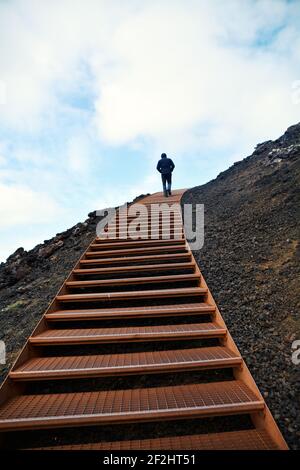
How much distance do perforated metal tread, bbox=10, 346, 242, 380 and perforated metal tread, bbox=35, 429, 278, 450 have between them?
1.90ft

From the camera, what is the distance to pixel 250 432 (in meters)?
2.11

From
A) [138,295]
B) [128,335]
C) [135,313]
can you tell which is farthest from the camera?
[138,295]

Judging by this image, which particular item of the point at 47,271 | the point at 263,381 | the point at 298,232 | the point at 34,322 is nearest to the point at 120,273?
the point at 34,322

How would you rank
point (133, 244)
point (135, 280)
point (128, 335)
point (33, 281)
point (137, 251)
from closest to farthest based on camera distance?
point (128, 335), point (135, 280), point (137, 251), point (33, 281), point (133, 244)

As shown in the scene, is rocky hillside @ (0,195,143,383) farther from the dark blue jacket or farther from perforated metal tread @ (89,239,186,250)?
the dark blue jacket

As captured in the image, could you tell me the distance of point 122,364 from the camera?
2.68 m

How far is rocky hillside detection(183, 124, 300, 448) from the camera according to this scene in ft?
7.89

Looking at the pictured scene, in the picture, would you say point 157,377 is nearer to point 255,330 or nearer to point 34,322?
point 255,330

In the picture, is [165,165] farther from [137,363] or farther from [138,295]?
[137,363]

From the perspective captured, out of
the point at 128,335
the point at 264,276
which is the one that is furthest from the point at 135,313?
the point at 264,276

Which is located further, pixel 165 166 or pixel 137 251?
pixel 165 166

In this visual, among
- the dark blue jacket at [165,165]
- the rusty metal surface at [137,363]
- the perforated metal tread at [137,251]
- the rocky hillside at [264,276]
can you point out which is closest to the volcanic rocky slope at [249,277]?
the rocky hillside at [264,276]

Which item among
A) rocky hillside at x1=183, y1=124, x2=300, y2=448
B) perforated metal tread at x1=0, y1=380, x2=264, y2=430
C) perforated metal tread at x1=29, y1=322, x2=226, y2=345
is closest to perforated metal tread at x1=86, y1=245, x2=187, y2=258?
rocky hillside at x1=183, y1=124, x2=300, y2=448

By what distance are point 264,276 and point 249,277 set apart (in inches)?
7.7
